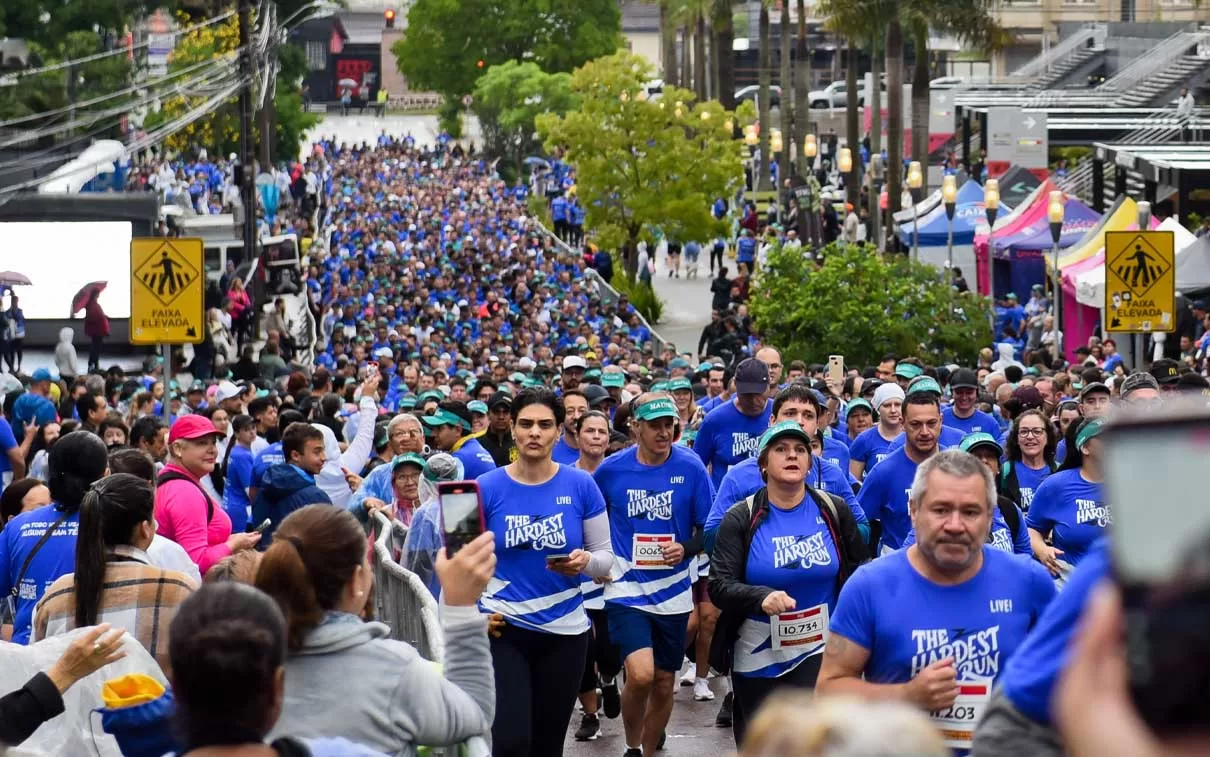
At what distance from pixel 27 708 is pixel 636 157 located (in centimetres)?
4813

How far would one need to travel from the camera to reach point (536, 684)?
8.66 meters

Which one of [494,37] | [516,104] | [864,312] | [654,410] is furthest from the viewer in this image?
[494,37]

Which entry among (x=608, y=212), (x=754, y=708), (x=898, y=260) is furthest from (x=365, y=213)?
(x=754, y=708)

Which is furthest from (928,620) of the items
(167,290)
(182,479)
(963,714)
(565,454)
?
(167,290)

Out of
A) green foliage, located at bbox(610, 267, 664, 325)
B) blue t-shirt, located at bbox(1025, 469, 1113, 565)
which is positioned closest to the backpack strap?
blue t-shirt, located at bbox(1025, 469, 1113, 565)

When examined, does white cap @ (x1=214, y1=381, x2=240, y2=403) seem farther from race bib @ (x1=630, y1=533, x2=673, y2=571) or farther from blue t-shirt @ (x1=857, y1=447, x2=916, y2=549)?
blue t-shirt @ (x1=857, y1=447, x2=916, y2=549)

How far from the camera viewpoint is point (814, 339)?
2691 centimetres

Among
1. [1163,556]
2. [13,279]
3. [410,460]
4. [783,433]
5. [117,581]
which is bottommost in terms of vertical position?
[13,279]

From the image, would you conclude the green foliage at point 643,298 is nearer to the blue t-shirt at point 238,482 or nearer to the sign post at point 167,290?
the sign post at point 167,290

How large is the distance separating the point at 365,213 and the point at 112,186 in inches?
504

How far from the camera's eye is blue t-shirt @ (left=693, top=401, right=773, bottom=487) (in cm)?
1166

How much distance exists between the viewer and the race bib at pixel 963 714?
212 inches

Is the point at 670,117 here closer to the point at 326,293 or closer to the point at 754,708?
the point at 326,293

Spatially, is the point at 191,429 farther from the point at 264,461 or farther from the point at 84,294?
the point at 84,294
